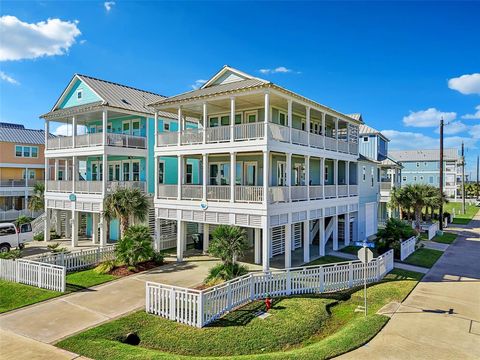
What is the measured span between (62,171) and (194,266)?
81.0 ft

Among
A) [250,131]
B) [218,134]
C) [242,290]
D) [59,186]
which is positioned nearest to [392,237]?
[250,131]

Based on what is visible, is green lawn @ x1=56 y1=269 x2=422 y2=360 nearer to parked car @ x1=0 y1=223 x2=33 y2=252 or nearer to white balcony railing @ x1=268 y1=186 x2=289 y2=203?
white balcony railing @ x1=268 y1=186 x2=289 y2=203

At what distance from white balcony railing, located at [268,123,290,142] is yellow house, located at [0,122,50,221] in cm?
3107

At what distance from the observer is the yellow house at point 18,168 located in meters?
36.5

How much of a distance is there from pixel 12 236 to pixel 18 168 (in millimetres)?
20654

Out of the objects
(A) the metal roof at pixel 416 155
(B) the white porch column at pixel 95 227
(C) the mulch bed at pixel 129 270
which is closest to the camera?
(C) the mulch bed at pixel 129 270

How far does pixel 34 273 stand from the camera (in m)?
14.7

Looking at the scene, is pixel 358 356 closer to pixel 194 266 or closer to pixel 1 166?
pixel 194 266

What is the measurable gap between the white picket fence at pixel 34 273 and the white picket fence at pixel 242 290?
4.88 m

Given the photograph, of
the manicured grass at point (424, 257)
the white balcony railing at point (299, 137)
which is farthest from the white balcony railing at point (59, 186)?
the manicured grass at point (424, 257)

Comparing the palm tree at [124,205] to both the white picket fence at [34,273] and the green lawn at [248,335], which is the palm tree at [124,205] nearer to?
the white picket fence at [34,273]

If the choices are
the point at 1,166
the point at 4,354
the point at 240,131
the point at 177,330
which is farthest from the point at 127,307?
the point at 1,166

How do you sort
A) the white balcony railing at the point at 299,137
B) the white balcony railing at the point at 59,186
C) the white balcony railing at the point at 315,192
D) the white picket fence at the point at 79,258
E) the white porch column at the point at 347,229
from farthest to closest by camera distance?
the white porch column at the point at 347,229 < the white balcony railing at the point at 59,186 < the white balcony railing at the point at 315,192 < the white balcony railing at the point at 299,137 < the white picket fence at the point at 79,258

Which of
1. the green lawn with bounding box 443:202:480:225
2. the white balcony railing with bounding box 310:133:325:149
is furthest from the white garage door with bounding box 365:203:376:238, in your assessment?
the green lawn with bounding box 443:202:480:225
